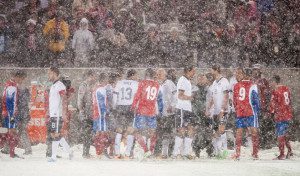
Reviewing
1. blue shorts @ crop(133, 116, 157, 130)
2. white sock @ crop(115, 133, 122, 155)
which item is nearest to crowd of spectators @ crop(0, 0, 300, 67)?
white sock @ crop(115, 133, 122, 155)

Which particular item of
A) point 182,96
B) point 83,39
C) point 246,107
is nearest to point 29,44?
point 83,39

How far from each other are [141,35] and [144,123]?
217 inches

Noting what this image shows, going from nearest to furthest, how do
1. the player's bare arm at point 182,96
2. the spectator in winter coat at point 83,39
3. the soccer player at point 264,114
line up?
the player's bare arm at point 182,96, the soccer player at point 264,114, the spectator in winter coat at point 83,39

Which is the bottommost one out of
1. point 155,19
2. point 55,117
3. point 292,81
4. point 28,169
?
point 28,169

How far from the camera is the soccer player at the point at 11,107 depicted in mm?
16891

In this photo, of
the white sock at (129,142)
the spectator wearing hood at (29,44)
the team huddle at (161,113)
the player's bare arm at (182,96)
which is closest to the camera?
the player's bare arm at (182,96)

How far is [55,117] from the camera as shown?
15.5 m

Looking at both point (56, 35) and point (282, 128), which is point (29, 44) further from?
point (282, 128)

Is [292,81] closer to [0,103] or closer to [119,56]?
[119,56]

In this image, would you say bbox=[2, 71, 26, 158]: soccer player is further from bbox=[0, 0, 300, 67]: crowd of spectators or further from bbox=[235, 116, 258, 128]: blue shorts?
bbox=[235, 116, 258, 128]: blue shorts

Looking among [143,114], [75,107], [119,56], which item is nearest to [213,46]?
[119,56]

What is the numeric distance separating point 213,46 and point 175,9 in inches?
80.9

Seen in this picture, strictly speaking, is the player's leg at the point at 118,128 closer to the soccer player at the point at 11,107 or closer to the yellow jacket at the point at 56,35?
the soccer player at the point at 11,107

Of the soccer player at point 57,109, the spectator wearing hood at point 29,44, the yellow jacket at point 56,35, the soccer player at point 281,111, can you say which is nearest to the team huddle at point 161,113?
the soccer player at point 281,111
